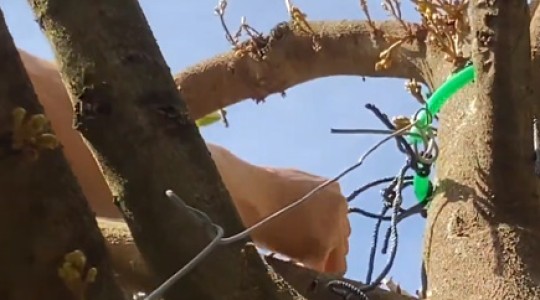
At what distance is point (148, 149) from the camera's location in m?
0.58

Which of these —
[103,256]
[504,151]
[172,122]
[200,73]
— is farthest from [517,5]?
[200,73]

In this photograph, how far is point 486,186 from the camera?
883 millimetres

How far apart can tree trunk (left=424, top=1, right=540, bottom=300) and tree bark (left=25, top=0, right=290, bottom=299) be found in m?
0.29

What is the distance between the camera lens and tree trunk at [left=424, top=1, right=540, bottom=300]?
30.8 inches

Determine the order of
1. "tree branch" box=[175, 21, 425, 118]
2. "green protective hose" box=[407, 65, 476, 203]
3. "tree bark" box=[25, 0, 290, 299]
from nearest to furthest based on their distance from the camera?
"tree bark" box=[25, 0, 290, 299]
"green protective hose" box=[407, 65, 476, 203]
"tree branch" box=[175, 21, 425, 118]

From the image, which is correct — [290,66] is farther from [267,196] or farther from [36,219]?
[36,219]

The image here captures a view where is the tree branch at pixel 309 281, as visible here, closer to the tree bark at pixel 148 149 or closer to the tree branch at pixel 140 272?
the tree branch at pixel 140 272

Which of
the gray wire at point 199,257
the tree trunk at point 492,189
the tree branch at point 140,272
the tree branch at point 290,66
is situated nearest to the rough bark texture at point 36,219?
the gray wire at point 199,257

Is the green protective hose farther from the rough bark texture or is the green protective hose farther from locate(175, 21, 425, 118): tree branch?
the rough bark texture

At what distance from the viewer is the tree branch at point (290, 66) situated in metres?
1.23

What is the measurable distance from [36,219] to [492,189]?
20.1 inches

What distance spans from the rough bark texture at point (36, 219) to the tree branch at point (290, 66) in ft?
2.41

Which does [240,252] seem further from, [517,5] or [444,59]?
[444,59]

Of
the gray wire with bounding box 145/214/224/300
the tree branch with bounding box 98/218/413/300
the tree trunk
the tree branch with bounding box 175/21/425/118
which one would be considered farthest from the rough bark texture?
the tree branch with bounding box 175/21/425/118
